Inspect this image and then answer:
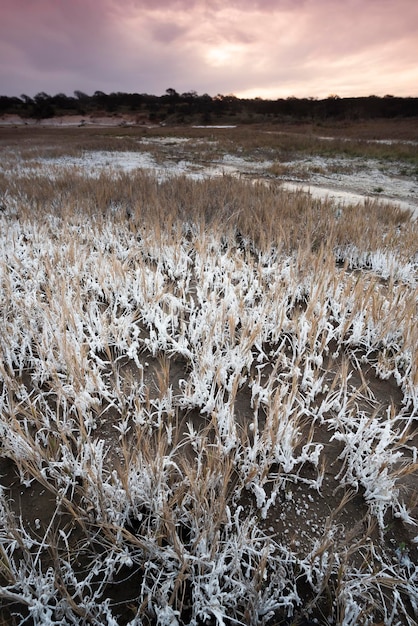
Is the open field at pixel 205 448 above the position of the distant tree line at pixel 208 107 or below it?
below

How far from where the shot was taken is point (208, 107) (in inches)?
2554

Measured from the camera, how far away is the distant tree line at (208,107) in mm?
50406

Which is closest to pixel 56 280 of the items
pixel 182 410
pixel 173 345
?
pixel 173 345

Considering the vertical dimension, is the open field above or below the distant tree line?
below

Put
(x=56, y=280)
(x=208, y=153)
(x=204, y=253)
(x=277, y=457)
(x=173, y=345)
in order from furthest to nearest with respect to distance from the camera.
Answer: (x=208, y=153)
(x=204, y=253)
(x=56, y=280)
(x=173, y=345)
(x=277, y=457)

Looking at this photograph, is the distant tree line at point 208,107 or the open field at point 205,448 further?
the distant tree line at point 208,107

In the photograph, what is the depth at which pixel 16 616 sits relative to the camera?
128 centimetres

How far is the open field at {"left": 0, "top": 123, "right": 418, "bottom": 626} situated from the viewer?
130 centimetres

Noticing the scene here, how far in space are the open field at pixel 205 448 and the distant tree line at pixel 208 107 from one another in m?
54.1

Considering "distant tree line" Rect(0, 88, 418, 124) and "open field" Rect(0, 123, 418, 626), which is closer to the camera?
"open field" Rect(0, 123, 418, 626)

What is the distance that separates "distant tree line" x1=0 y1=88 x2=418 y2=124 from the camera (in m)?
Answer: 50.4

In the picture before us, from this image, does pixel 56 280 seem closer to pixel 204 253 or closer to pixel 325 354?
pixel 204 253

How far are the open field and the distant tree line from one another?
5412 centimetres

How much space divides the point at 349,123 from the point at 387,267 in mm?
48293
